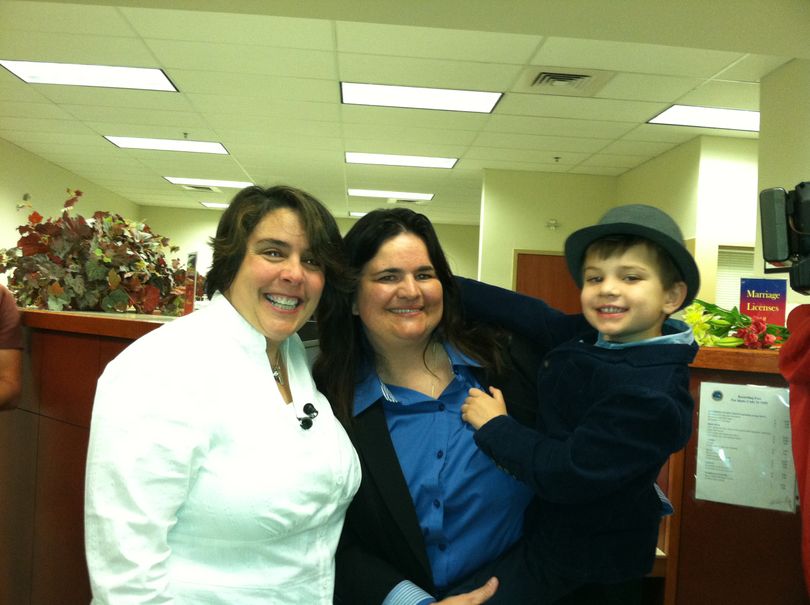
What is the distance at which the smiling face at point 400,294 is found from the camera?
4.97 feet

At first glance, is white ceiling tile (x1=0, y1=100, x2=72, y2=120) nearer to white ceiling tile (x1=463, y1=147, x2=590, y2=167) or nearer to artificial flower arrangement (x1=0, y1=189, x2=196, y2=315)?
white ceiling tile (x1=463, y1=147, x2=590, y2=167)

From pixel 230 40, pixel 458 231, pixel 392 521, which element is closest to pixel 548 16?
pixel 230 40

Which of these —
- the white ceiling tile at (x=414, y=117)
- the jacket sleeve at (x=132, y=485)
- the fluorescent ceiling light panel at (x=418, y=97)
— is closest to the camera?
the jacket sleeve at (x=132, y=485)

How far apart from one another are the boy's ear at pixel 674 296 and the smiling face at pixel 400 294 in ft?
1.71

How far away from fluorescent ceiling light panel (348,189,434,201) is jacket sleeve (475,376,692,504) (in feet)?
29.9

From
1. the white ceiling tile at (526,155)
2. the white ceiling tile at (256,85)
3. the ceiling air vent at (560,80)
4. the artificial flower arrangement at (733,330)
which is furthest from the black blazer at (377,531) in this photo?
the white ceiling tile at (526,155)

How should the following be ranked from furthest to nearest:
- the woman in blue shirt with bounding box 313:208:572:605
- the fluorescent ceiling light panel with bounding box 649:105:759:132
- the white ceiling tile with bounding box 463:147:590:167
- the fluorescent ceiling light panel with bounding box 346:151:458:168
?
the fluorescent ceiling light panel with bounding box 346:151:458:168, the white ceiling tile with bounding box 463:147:590:167, the fluorescent ceiling light panel with bounding box 649:105:759:132, the woman in blue shirt with bounding box 313:208:572:605

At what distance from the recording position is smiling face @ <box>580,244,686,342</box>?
1.30m

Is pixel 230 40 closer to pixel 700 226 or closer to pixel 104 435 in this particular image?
pixel 104 435

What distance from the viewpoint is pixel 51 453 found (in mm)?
2182

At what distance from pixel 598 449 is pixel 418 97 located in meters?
4.79

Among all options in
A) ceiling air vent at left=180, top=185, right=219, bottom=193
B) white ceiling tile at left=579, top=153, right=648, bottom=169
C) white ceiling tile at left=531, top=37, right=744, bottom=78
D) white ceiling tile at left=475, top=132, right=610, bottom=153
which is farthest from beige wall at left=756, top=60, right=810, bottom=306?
ceiling air vent at left=180, top=185, right=219, bottom=193

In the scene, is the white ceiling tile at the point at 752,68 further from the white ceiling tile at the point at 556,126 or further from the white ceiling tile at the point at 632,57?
the white ceiling tile at the point at 556,126

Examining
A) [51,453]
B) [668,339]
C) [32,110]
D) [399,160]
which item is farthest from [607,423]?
[32,110]
